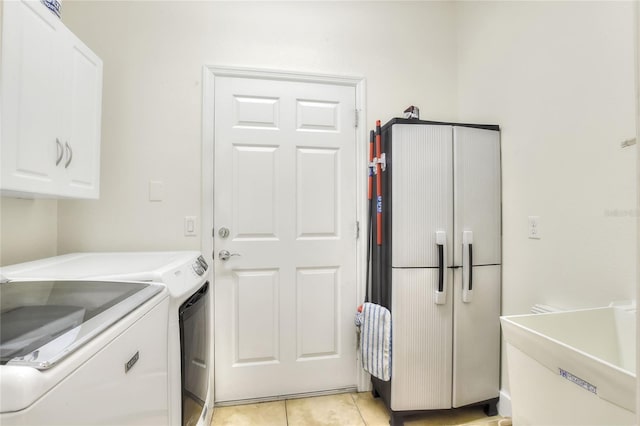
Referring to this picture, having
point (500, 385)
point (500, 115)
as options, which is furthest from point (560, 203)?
point (500, 385)

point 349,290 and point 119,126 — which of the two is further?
point 349,290

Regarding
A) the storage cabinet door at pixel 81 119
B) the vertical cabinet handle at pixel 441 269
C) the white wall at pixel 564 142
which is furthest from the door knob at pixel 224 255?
the white wall at pixel 564 142

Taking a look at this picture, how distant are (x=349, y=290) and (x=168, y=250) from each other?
118 cm

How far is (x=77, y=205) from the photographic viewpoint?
1.62 m

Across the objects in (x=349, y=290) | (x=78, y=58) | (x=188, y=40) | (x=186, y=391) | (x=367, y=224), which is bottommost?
(x=186, y=391)

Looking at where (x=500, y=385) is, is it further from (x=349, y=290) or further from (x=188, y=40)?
(x=188, y=40)

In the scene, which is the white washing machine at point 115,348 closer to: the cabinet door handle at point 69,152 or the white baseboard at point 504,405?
the cabinet door handle at point 69,152

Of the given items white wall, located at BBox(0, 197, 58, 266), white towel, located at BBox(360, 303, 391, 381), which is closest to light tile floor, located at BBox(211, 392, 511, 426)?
white towel, located at BBox(360, 303, 391, 381)

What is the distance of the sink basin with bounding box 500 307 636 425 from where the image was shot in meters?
0.61

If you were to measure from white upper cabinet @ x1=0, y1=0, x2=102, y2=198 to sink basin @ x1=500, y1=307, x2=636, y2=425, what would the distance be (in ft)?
5.79

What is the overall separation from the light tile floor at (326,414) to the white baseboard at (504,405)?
0.06 m

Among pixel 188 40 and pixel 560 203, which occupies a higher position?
pixel 188 40

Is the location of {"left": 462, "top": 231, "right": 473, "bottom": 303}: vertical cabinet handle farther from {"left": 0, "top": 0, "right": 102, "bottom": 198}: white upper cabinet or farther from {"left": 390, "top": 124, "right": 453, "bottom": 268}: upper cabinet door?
{"left": 0, "top": 0, "right": 102, "bottom": 198}: white upper cabinet

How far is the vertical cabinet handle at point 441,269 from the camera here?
1.54 meters
